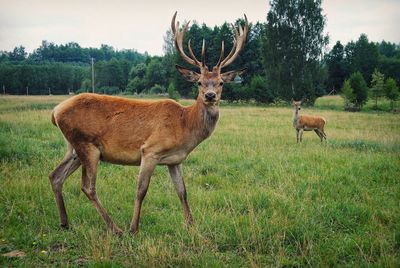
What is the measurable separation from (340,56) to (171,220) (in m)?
58.5

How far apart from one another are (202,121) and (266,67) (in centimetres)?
3714

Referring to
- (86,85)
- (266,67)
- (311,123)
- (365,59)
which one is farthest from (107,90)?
(311,123)

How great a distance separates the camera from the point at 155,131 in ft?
16.9

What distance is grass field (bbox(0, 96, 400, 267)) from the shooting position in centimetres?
400

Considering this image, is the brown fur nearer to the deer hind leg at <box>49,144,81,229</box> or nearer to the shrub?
the deer hind leg at <box>49,144,81,229</box>

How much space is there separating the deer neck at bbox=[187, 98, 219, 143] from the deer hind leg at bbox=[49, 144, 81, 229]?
171 centimetres

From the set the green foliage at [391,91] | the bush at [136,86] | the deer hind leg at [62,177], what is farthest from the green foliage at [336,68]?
the deer hind leg at [62,177]

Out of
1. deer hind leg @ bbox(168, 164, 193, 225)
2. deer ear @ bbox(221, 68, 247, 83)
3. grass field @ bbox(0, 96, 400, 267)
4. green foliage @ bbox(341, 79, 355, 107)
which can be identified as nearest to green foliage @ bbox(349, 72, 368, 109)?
green foliage @ bbox(341, 79, 355, 107)

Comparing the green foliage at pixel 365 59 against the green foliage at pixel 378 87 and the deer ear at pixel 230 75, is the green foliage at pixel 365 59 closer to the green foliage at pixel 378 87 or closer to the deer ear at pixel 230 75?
the green foliage at pixel 378 87

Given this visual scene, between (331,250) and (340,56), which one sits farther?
(340,56)

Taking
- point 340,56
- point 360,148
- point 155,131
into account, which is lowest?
point 360,148

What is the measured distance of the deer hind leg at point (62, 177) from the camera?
16.4 ft

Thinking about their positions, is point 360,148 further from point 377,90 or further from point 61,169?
point 377,90

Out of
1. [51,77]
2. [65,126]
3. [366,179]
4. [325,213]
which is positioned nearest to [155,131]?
[65,126]
